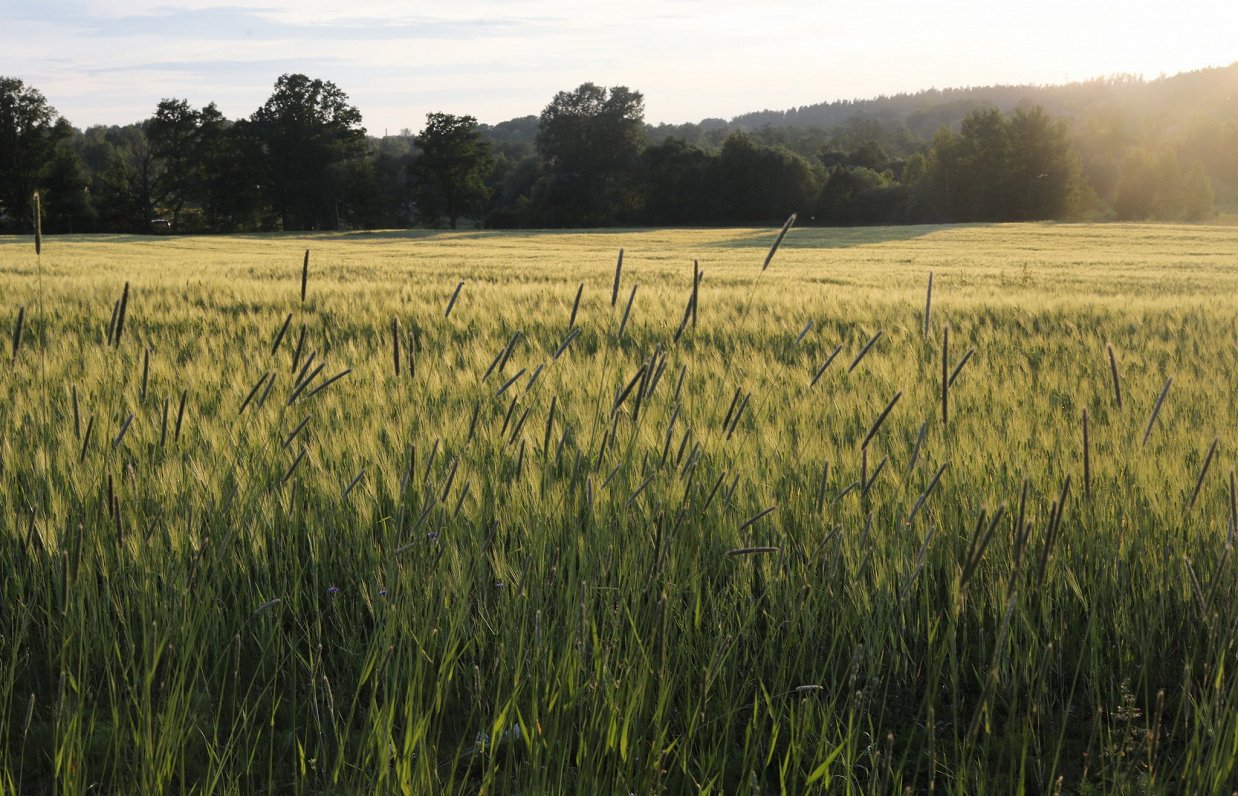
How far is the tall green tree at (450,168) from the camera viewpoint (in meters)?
61.9

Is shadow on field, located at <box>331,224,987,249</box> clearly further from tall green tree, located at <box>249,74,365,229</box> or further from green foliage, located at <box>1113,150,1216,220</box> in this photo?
green foliage, located at <box>1113,150,1216,220</box>

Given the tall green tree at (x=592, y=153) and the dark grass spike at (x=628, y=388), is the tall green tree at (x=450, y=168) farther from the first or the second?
the dark grass spike at (x=628, y=388)

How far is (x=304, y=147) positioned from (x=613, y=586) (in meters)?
65.1

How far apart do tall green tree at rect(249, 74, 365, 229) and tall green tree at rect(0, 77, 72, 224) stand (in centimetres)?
1152

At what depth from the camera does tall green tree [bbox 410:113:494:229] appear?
61875 mm

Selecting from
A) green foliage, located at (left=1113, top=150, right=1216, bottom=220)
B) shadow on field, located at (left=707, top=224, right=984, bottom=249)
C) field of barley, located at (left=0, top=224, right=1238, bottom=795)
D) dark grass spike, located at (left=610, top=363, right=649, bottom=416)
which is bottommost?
field of barley, located at (left=0, top=224, right=1238, bottom=795)

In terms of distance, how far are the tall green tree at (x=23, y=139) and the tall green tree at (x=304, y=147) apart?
11519mm

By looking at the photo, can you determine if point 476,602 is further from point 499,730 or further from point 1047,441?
point 1047,441

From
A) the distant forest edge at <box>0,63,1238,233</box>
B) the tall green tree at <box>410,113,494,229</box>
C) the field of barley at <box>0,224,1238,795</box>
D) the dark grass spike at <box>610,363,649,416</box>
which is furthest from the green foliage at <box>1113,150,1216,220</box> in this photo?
the dark grass spike at <box>610,363,649,416</box>

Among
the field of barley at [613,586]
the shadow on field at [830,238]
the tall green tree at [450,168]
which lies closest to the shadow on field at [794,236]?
the shadow on field at [830,238]

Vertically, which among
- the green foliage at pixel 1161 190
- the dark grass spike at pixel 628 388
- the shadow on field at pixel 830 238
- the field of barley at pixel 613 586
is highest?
the green foliage at pixel 1161 190

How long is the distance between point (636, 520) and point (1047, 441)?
1.63 m

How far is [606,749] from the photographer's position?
5.24 feet

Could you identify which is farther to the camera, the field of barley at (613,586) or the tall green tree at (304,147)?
the tall green tree at (304,147)
